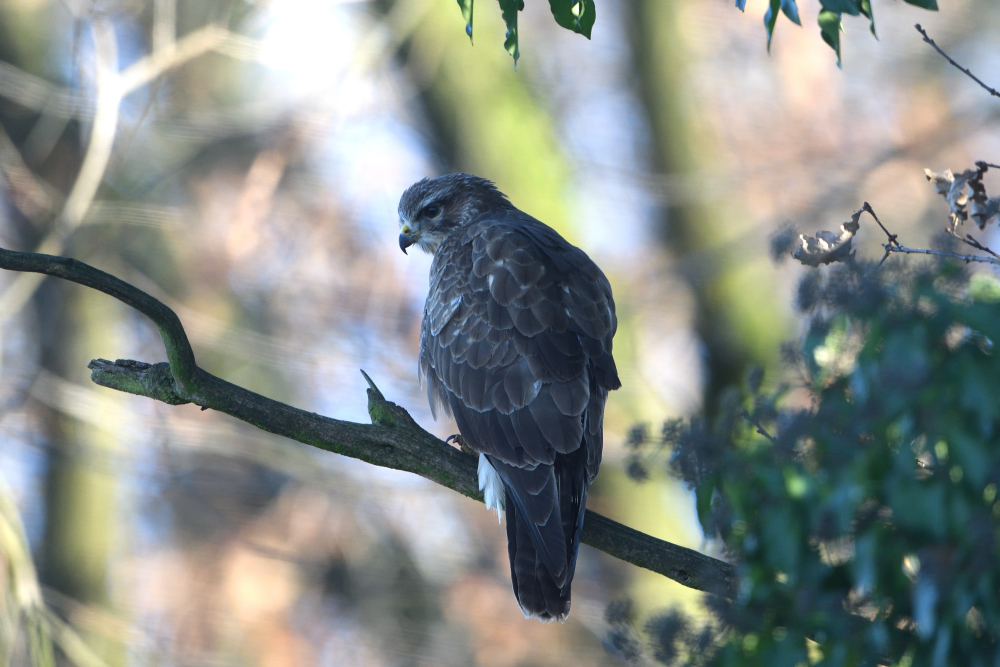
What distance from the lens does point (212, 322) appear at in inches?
328

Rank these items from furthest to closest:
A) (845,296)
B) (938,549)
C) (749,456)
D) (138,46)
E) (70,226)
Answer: (138,46)
(70,226)
(749,456)
(845,296)
(938,549)

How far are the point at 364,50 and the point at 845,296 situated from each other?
22.2 feet

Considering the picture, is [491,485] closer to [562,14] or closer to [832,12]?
[562,14]

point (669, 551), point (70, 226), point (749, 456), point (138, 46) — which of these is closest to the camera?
point (749, 456)

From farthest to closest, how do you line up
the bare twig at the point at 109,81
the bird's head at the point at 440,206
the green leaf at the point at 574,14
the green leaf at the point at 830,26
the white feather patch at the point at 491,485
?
the bare twig at the point at 109,81 → the bird's head at the point at 440,206 → the white feather patch at the point at 491,485 → the green leaf at the point at 574,14 → the green leaf at the point at 830,26

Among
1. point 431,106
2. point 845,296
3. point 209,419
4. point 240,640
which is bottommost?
point 845,296

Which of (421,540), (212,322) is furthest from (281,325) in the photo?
(421,540)

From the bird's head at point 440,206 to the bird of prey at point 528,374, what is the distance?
52cm

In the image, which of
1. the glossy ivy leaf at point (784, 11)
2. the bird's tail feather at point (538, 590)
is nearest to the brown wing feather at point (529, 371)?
the bird's tail feather at point (538, 590)

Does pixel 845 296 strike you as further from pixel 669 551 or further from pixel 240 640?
pixel 240 640

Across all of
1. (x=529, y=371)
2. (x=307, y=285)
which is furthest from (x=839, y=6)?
(x=307, y=285)

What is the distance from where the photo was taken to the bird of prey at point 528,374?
2.95m

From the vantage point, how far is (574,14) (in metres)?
2.51

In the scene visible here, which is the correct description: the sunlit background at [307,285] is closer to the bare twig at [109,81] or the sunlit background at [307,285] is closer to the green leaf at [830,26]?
the bare twig at [109,81]
